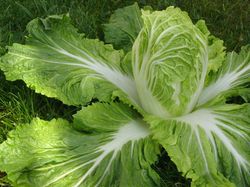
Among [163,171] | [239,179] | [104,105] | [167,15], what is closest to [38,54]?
[104,105]

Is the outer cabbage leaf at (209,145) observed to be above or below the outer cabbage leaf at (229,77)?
below

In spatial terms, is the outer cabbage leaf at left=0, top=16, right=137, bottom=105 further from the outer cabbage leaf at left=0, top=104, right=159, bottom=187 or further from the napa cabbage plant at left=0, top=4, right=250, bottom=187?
the outer cabbage leaf at left=0, top=104, right=159, bottom=187

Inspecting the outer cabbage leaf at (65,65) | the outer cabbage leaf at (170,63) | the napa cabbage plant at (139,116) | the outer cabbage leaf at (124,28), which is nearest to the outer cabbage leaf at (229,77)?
the napa cabbage plant at (139,116)

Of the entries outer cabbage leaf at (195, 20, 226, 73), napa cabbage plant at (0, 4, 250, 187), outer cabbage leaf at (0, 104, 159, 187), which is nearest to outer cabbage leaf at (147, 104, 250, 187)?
napa cabbage plant at (0, 4, 250, 187)

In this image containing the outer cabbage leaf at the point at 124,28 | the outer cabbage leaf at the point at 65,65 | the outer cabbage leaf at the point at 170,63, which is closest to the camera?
the outer cabbage leaf at the point at 170,63

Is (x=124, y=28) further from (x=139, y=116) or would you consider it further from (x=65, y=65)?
(x=139, y=116)

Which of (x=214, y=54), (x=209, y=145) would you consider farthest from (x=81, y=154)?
(x=214, y=54)

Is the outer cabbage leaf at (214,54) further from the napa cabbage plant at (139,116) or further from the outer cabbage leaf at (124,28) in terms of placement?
the outer cabbage leaf at (124,28)
